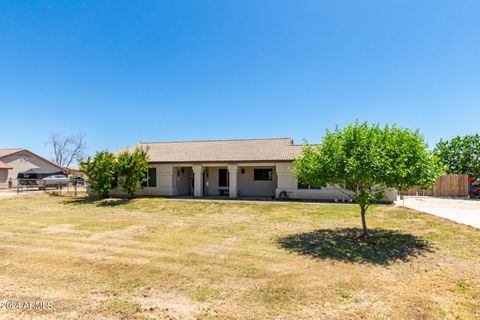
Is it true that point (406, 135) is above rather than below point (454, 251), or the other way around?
above

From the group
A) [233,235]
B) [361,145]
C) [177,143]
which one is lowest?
[233,235]

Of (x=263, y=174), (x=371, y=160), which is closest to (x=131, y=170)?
(x=263, y=174)

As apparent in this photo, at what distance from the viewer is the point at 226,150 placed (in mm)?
23125

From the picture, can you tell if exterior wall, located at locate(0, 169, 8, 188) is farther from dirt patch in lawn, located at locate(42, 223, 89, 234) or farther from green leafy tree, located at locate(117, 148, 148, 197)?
dirt patch in lawn, located at locate(42, 223, 89, 234)

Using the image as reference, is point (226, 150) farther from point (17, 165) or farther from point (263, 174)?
point (17, 165)

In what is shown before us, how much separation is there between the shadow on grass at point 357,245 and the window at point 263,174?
11.8 meters

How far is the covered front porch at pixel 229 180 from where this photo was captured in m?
21.1

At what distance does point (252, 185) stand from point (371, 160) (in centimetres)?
1511

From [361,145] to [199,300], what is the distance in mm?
6343

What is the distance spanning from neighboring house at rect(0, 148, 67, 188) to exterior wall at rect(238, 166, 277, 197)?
3091cm

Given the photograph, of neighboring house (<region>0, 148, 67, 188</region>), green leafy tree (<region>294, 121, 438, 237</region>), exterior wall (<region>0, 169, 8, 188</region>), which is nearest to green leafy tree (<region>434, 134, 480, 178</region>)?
green leafy tree (<region>294, 121, 438, 237</region>)

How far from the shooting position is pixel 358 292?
4980 millimetres

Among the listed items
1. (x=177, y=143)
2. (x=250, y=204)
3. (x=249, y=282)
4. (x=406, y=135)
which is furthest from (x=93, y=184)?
(x=406, y=135)

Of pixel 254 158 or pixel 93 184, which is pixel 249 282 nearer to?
pixel 254 158
